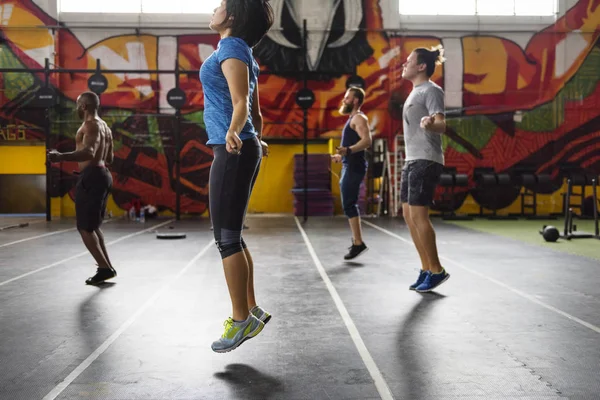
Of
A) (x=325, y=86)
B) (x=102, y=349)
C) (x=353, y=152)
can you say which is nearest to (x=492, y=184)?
(x=325, y=86)

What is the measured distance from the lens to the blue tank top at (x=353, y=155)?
5754 millimetres

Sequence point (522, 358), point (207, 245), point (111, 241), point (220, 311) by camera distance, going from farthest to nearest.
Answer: point (111, 241) < point (207, 245) < point (220, 311) < point (522, 358)

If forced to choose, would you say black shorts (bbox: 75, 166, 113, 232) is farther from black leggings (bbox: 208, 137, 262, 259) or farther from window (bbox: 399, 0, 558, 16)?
window (bbox: 399, 0, 558, 16)

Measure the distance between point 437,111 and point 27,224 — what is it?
850cm

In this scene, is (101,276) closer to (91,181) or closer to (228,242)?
(91,181)

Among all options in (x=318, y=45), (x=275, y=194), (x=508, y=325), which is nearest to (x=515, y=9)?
(x=318, y=45)

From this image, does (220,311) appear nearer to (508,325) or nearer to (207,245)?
(508,325)

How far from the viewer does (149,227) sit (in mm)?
9977

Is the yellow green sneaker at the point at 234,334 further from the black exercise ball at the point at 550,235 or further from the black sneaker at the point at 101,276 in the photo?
the black exercise ball at the point at 550,235

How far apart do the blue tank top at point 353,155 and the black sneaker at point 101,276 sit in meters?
2.40

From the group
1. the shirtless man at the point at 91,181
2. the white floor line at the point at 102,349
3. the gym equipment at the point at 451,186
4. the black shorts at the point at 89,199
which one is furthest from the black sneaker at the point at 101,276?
the gym equipment at the point at 451,186

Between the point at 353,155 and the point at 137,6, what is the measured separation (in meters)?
9.29

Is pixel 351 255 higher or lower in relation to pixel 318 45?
lower

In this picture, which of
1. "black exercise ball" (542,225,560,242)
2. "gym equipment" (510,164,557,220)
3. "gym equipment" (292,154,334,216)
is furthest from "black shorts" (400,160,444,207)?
"gym equipment" (510,164,557,220)
